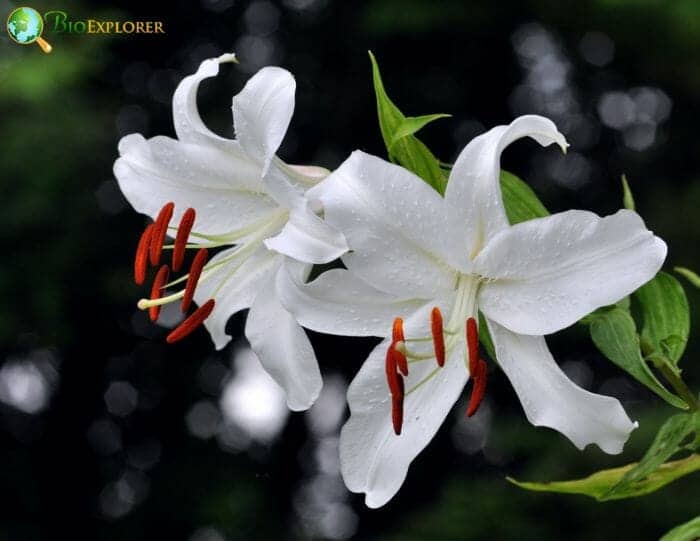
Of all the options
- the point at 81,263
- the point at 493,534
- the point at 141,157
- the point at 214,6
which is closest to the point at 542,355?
the point at 141,157

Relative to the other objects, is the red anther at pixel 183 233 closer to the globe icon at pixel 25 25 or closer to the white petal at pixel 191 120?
the white petal at pixel 191 120

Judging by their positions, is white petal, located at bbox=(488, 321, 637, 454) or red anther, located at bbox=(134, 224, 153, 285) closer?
white petal, located at bbox=(488, 321, 637, 454)

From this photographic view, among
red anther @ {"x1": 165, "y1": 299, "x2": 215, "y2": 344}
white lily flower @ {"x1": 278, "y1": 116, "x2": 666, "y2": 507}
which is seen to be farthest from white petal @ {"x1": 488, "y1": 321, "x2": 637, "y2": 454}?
red anther @ {"x1": 165, "y1": 299, "x2": 215, "y2": 344}

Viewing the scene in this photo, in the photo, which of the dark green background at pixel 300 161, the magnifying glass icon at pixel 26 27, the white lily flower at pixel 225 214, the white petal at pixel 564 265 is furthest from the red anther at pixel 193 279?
the dark green background at pixel 300 161

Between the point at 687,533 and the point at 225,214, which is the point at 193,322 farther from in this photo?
the point at 687,533

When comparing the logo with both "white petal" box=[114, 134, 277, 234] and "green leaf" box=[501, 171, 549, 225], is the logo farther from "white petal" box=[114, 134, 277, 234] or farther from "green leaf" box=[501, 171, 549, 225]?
"green leaf" box=[501, 171, 549, 225]

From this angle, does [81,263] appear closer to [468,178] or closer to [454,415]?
[454,415]
